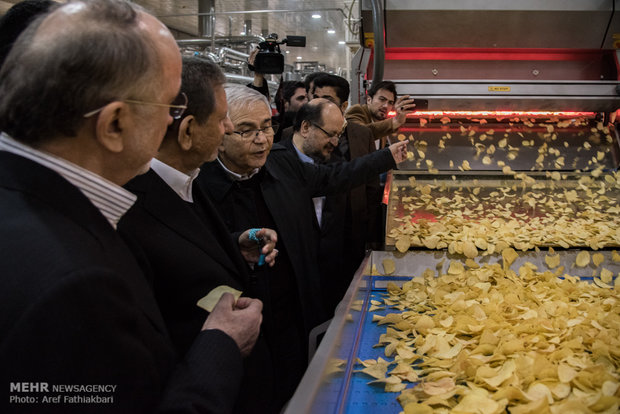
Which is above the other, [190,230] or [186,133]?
[186,133]

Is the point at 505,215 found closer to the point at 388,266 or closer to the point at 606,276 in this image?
the point at 606,276

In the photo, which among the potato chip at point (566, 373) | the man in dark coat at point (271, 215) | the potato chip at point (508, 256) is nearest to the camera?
the potato chip at point (566, 373)

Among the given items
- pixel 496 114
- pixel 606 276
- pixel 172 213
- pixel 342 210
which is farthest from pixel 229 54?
pixel 172 213

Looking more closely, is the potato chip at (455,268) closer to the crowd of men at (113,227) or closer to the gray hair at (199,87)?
the crowd of men at (113,227)

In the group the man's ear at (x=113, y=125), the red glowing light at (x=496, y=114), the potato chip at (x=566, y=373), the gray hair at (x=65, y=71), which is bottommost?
the potato chip at (x=566, y=373)

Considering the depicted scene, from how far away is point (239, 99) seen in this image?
184cm

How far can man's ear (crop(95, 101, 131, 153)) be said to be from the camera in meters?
0.77

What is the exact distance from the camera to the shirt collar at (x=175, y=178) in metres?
1.27

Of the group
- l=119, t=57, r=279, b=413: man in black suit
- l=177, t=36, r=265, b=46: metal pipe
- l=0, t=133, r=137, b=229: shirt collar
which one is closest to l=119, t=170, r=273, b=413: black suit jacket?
l=119, t=57, r=279, b=413: man in black suit

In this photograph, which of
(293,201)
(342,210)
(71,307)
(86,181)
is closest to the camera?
(71,307)

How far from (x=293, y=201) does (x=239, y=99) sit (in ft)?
1.52

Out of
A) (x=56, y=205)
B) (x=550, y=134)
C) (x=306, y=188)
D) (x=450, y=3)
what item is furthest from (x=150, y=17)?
(x=550, y=134)

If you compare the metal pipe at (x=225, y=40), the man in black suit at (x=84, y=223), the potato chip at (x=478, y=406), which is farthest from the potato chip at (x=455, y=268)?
the metal pipe at (x=225, y=40)

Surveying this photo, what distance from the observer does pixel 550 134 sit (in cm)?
389
